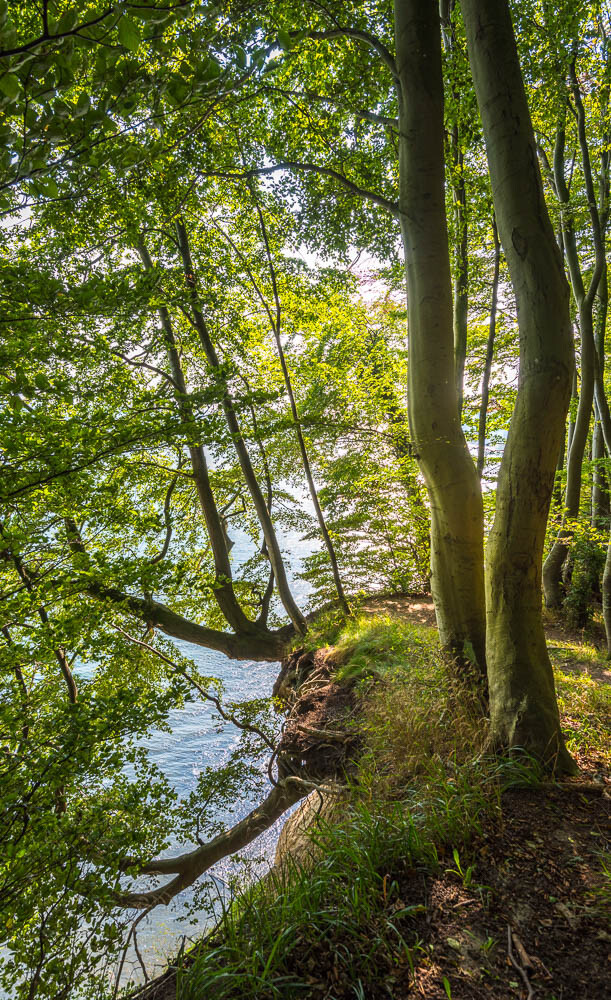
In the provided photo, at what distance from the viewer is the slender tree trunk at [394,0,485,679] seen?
3.13 m

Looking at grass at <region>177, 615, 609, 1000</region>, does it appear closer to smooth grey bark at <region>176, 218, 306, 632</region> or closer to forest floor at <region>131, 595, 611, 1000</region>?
forest floor at <region>131, 595, 611, 1000</region>

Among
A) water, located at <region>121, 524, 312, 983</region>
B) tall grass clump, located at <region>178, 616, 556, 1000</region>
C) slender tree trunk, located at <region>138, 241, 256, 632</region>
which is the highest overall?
slender tree trunk, located at <region>138, 241, 256, 632</region>

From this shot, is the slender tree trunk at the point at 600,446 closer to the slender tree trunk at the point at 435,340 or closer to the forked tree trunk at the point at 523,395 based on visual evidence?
A: the slender tree trunk at the point at 435,340

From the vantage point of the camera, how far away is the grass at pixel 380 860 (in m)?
1.60

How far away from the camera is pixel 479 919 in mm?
1699

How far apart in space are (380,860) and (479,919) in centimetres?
49

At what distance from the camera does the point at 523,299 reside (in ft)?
8.14

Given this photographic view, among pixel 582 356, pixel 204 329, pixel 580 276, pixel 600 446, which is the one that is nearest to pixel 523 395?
pixel 204 329

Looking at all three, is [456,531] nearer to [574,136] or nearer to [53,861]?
[53,861]

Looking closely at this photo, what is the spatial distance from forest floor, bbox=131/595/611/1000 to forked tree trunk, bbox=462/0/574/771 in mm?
439

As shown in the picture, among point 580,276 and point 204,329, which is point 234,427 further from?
point 580,276

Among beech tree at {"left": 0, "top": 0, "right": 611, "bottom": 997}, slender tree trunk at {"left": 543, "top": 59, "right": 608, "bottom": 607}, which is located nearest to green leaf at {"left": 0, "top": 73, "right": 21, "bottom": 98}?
beech tree at {"left": 0, "top": 0, "right": 611, "bottom": 997}

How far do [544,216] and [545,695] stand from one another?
2.78 m

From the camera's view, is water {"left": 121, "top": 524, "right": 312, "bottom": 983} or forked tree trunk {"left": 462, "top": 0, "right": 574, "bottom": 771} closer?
forked tree trunk {"left": 462, "top": 0, "right": 574, "bottom": 771}
